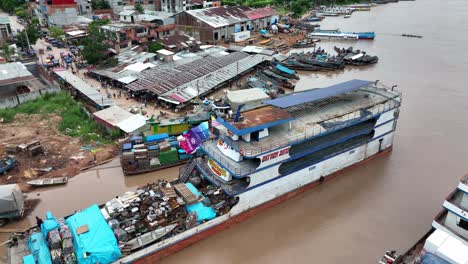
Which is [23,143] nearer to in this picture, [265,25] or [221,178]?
[221,178]

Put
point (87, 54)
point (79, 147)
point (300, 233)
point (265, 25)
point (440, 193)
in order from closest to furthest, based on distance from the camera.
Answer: point (300, 233) → point (440, 193) → point (79, 147) → point (87, 54) → point (265, 25)

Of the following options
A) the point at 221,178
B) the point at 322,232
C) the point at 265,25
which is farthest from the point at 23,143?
the point at 265,25

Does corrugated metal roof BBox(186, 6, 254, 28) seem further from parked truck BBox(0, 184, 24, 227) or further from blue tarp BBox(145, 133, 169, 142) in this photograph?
parked truck BBox(0, 184, 24, 227)

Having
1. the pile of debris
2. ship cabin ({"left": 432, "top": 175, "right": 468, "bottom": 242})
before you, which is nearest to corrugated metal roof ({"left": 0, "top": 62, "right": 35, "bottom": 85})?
the pile of debris

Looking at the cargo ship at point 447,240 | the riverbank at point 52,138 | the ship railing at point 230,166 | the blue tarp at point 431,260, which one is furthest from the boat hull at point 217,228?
the riverbank at point 52,138

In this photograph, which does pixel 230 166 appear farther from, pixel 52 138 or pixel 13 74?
pixel 13 74

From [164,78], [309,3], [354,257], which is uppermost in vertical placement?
[309,3]
